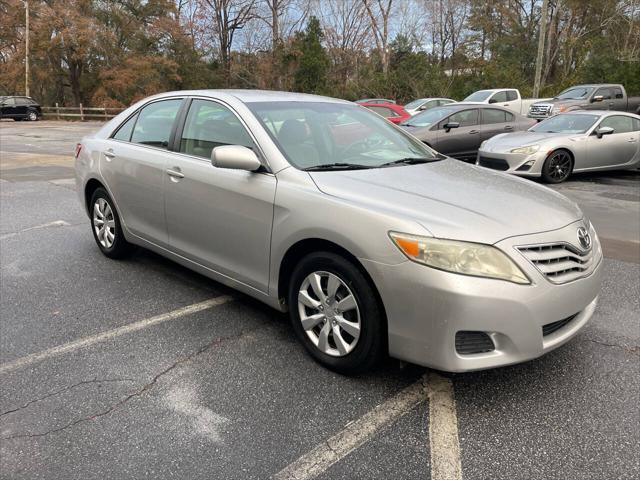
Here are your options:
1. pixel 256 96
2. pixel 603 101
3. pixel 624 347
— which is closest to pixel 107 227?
pixel 256 96

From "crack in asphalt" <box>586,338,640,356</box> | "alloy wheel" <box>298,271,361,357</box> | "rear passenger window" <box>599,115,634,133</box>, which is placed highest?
"rear passenger window" <box>599,115,634,133</box>

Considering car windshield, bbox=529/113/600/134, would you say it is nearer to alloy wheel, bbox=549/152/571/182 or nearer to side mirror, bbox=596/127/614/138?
side mirror, bbox=596/127/614/138

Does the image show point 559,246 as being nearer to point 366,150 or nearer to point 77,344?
point 366,150

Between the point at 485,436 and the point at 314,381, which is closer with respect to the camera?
the point at 485,436

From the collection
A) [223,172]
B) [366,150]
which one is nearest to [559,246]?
[366,150]

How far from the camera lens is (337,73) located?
4262 centimetres

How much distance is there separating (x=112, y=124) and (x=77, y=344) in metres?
2.40

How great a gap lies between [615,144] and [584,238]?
27.9 feet

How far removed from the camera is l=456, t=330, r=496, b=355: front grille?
2494mm

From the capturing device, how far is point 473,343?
252 cm

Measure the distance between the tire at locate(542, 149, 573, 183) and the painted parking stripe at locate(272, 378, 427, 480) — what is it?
7718 mm

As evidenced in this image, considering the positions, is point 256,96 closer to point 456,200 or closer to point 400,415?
point 456,200

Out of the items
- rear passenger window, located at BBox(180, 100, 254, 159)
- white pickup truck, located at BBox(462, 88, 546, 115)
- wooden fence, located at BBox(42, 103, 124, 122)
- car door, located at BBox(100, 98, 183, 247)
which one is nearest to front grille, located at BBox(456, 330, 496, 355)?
rear passenger window, located at BBox(180, 100, 254, 159)

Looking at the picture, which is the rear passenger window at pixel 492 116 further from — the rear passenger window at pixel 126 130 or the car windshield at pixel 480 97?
the rear passenger window at pixel 126 130
